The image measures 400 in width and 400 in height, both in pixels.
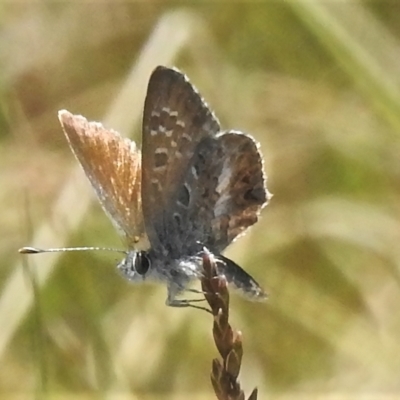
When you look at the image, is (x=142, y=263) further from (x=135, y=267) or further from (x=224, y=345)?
(x=224, y=345)

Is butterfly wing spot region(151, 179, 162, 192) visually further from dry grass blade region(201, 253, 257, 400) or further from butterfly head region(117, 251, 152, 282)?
dry grass blade region(201, 253, 257, 400)

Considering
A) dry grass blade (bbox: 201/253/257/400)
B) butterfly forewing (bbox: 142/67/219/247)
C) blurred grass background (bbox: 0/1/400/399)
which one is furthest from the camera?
blurred grass background (bbox: 0/1/400/399)

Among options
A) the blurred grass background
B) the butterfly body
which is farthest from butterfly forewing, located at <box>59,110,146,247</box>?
the blurred grass background

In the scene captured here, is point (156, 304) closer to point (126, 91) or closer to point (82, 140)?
point (126, 91)

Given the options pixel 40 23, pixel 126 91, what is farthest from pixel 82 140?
pixel 40 23

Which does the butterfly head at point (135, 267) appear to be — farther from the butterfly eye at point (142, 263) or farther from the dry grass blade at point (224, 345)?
the dry grass blade at point (224, 345)

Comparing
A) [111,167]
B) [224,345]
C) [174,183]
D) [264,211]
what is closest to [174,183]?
[174,183]
